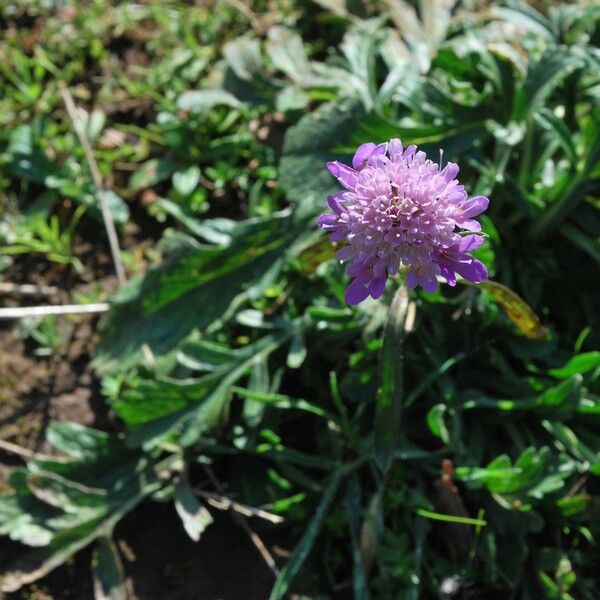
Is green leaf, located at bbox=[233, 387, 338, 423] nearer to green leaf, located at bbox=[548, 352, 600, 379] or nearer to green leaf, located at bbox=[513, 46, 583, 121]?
green leaf, located at bbox=[548, 352, 600, 379]

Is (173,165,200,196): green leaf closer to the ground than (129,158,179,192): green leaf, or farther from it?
farther from it

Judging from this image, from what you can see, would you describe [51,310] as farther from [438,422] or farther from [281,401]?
[438,422]

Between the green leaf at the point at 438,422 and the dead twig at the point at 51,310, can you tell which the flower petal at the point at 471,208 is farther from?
the dead twig at the point at 51,310

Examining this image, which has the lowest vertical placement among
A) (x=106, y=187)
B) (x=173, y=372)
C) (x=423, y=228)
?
(x=173, y=372)

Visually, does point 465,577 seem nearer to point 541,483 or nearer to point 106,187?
point 541,483

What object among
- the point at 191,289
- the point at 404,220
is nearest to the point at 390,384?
the point at 404,220

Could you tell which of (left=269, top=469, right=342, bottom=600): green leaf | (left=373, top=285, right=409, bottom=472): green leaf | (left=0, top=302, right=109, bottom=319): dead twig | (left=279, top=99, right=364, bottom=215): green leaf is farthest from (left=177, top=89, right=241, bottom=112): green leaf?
(left=269, top=469, right=342, bottom=600): green leaf

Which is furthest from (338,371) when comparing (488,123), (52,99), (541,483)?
(52,99)
